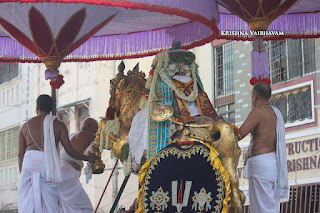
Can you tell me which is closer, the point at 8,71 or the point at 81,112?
the point at 81,112

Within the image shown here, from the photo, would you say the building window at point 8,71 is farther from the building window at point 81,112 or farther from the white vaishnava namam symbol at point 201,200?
the white vaishnava namam symbol at point 201,200

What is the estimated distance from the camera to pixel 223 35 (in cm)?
1093

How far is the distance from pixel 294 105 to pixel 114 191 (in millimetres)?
9142

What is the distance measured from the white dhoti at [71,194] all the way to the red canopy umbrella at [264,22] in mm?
2894

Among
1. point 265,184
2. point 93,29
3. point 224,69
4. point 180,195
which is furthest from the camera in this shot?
point 224,69

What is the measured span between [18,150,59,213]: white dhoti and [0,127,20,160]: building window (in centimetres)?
2099

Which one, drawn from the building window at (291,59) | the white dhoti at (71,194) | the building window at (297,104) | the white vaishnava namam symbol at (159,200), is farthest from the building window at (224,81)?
the white vaishnava namam symbol at (159,200)

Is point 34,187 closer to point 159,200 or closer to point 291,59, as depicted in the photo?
point 159,200

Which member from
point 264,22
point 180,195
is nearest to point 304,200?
point 264,22

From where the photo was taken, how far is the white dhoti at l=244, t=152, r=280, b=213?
783cm

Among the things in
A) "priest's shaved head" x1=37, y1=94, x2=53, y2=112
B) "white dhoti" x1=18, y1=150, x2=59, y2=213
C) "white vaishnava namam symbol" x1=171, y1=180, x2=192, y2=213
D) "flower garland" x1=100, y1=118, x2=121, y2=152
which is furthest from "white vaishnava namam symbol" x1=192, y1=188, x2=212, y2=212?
"priest's shaved head" x1=37, y1=94, x2=53, y2=112

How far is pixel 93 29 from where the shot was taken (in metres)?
10.1

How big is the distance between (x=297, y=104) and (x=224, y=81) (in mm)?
3514

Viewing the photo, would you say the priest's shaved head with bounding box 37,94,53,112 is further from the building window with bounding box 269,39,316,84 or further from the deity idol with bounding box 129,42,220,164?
the building window with bounding box 269,39,316,84
